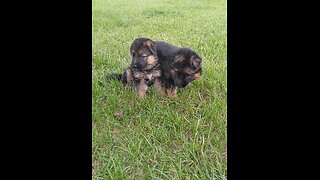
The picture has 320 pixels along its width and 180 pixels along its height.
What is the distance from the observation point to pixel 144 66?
1838 mm

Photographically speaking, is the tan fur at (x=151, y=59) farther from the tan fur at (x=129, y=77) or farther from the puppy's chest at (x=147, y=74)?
the tan fur at (x=129, y=77)

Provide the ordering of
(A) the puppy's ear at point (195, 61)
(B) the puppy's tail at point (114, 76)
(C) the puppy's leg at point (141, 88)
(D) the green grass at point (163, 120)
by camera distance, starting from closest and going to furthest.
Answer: (D) the green grass at point (163, 120), (A) the puppy's ear at point (195, 61), (C) the puppy's leg at point (141, 88), (B) the puppy's tail at point (114, 76)

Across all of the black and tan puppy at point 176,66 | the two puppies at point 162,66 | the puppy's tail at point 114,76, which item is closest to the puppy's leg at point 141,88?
the two puppies at point 162,66

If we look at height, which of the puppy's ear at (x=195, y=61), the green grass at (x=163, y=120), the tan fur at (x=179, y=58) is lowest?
the green grass at (x=163, y=120)

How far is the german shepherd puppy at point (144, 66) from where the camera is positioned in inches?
71.2

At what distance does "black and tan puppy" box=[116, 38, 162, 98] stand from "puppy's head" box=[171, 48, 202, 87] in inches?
4.5

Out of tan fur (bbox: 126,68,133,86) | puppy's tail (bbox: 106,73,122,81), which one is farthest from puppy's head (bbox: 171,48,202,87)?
puppy's tail (bbox: 106,73,122,81)

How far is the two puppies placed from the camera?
70.6 inches

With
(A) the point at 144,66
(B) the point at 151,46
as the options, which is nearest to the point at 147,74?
(A) the point at 144,66

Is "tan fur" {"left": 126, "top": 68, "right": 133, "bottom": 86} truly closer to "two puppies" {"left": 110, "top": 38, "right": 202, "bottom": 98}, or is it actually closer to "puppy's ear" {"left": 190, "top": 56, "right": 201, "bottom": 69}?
"two puppies" {"left": 110, "top": 38, "right": 202, "bottom": 98}

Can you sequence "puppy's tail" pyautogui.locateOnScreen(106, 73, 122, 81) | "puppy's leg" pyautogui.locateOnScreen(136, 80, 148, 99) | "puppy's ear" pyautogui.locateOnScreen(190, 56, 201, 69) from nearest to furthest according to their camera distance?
"puppy's ear" pyautogui.locateOnScreen(190, 56, 201, 69) < "puppy's leg" pyautogui.locateOnScreen(136, 80, 148, 99) < "puppy's tail" pyautogui.locateOnScreen(106, 73, 122, 81)

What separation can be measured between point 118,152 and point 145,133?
7.2 inches

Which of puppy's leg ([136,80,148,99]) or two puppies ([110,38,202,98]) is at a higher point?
two puppies ([110,38,202,98])
